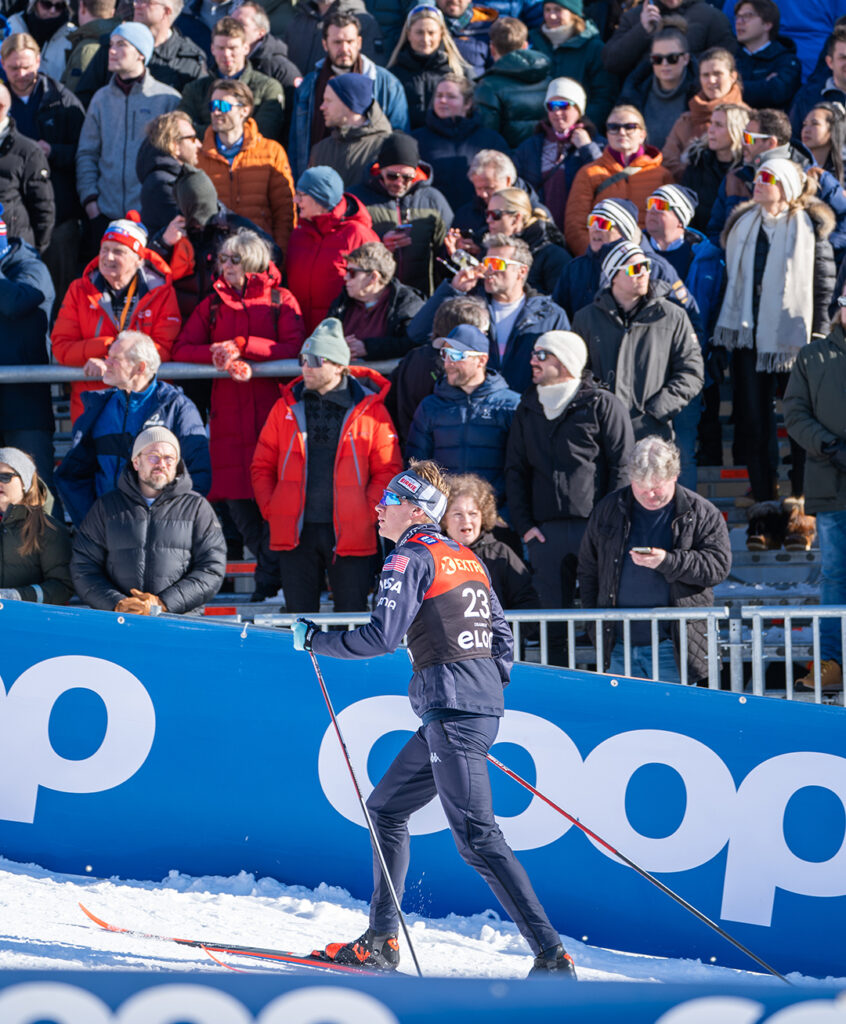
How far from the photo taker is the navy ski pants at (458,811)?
214 inches

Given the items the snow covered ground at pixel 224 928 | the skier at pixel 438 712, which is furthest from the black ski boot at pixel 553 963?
the snow covered ground at pixel 224 928

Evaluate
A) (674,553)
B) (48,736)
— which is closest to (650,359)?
(674,553)

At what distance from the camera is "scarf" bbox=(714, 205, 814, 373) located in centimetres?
905

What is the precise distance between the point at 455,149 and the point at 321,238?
1670 millimetres

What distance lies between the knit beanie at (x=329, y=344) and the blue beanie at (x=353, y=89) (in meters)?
2.44

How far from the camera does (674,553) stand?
729 cm

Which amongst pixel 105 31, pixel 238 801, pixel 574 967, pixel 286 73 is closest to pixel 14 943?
pixel 238 801

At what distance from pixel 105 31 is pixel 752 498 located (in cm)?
638

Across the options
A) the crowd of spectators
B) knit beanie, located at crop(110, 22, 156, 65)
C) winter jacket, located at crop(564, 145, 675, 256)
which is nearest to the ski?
the crowd of spectators

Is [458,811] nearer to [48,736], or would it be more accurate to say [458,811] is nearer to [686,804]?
[686,804]

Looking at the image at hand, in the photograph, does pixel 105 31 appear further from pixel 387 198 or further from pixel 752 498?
pixel 752 498

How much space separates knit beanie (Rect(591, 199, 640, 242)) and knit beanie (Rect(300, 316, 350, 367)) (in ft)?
5.99

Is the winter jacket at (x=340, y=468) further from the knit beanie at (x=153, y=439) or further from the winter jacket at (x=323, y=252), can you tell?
the winter jacket at (x=323, y=252)

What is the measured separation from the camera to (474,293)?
29.2 ft
